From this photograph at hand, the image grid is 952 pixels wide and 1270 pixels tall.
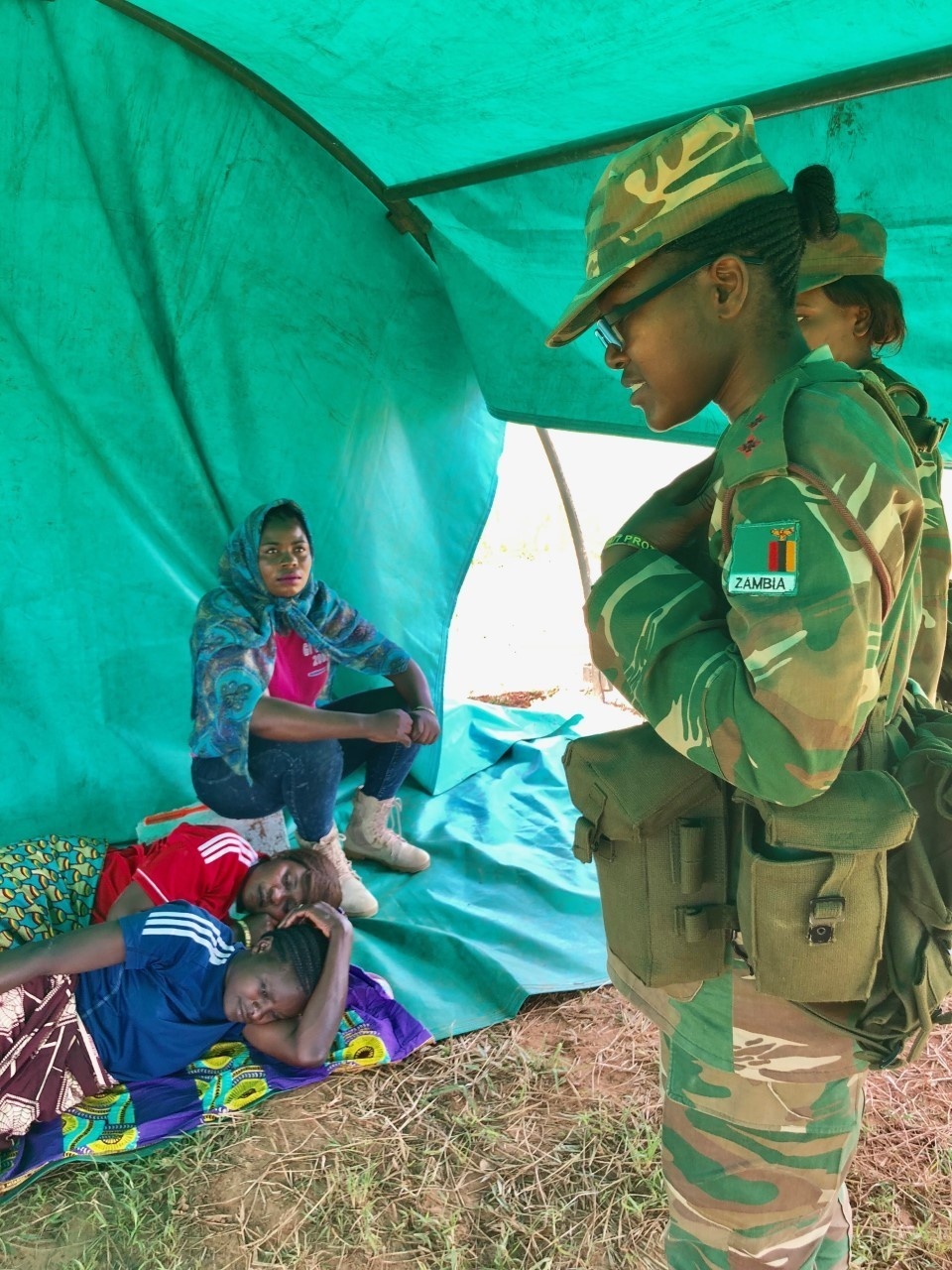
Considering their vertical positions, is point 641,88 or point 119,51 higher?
point 119,51

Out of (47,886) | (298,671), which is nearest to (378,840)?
(298,671)

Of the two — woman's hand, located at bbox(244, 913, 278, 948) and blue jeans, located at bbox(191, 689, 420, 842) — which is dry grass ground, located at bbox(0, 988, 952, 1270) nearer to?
Answer: woman's hand, located at bbox(244, 913, 278, 948)

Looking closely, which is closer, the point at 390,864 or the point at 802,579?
the point at 802,579

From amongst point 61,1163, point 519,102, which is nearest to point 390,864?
point 61,1163

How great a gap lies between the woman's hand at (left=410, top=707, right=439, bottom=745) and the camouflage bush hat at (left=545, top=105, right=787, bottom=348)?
7.60 ft

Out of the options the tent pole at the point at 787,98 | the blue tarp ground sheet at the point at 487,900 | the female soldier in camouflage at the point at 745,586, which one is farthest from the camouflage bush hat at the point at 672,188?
the blue tarp ground sheet at the point at 487,900

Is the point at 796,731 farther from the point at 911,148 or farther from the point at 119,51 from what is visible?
the point at 119,51

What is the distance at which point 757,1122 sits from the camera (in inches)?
44.5

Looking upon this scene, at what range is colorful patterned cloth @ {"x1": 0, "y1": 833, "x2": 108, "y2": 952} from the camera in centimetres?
244

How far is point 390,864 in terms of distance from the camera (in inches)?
131

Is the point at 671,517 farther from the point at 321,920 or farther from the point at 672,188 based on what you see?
the point at 321,920

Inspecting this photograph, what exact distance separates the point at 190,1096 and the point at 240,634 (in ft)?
4.23

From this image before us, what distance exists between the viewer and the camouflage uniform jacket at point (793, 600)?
34.6 inches

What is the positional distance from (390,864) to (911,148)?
2514 millimetres
